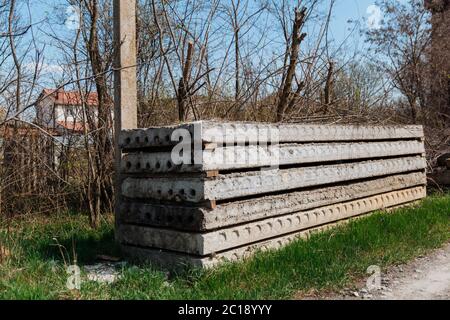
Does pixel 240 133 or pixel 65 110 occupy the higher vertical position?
pixel 65 110

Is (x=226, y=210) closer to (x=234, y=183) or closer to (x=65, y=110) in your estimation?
(x=234, y=183)

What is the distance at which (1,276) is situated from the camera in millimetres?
3713

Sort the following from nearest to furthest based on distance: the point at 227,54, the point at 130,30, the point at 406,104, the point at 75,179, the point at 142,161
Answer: the point at 142,161 < the point at 130,30 < the point at 75,179 < the point at 227,54 < the point at 406,104

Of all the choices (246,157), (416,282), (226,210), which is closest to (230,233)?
(226,210)

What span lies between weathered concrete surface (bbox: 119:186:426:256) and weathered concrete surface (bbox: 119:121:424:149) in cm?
82

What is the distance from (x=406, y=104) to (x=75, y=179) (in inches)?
339

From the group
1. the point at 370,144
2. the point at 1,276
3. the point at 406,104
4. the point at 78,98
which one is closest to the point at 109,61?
the point at 78,98

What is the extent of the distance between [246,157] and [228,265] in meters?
1.06

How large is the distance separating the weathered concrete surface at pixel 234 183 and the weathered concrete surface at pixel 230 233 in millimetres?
313

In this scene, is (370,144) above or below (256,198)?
above

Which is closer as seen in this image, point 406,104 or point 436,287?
point 436,287

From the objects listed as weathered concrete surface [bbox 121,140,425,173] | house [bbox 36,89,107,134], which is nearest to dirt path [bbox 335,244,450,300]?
weathered concrete surface [bbox 121,140,425,173]

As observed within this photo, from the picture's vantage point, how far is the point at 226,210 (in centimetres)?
432
